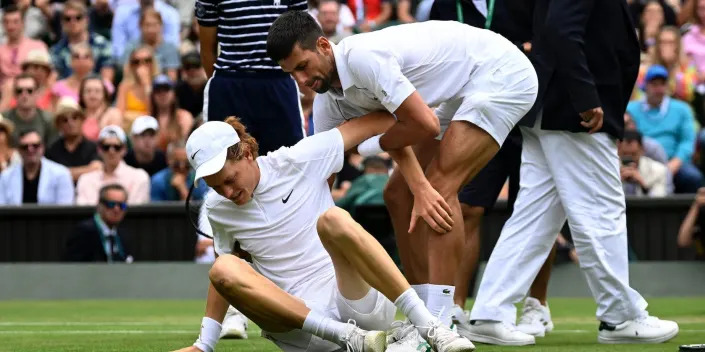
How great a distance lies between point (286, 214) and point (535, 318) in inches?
103

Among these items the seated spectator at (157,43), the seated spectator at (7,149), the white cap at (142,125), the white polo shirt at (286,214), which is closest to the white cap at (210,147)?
the white polo shirt at (286,214)

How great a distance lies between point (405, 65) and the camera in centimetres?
680

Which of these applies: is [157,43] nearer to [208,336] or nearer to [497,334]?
[497,334]

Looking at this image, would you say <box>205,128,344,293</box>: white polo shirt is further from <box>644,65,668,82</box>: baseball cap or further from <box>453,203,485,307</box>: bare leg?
<box>644,65,668,82</box>: baseball cap

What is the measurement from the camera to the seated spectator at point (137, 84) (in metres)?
15.9

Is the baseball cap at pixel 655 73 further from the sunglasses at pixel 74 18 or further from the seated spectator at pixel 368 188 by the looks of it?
the sunglasses at pixel 74 18

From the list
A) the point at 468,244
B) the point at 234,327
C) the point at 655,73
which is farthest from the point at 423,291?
the point at 655,73

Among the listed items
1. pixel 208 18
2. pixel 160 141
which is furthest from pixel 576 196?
pixel 160 141

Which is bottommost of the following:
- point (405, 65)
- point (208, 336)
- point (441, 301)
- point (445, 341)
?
point (208, 336)

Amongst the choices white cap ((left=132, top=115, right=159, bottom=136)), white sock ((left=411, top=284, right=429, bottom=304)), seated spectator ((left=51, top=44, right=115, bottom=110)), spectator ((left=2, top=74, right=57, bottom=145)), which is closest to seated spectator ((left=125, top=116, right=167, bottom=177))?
white cap ((left=132, top=115, right=159, bottom=136))

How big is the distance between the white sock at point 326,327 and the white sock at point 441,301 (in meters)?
0.63

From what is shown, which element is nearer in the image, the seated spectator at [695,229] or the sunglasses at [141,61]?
the seated spectator at [695,229]

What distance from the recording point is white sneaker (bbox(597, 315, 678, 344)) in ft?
25.2

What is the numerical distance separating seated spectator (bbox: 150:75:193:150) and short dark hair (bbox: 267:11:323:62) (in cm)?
852
